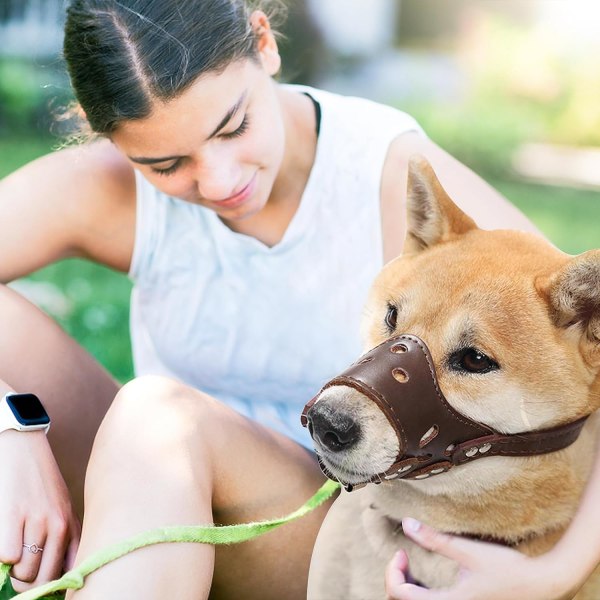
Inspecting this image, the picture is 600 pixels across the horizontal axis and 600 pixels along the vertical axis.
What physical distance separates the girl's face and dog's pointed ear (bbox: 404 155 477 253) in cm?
41

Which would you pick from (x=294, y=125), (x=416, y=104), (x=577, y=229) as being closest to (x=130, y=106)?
(x=294, y=125)

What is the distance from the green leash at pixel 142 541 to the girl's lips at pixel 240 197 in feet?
2.34

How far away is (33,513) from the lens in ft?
6.08

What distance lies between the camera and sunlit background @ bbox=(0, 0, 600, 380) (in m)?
9.18

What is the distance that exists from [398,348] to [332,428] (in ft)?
0.60

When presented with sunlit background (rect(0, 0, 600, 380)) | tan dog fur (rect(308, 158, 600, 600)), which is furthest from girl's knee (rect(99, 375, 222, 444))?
sunlit background (rect(0, 0, 600, 380))

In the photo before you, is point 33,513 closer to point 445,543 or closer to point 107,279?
point 445,543

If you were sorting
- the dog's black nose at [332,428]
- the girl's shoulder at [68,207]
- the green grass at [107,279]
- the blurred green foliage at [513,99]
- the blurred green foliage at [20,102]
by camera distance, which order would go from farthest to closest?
the blurred green foliage at [513,99]
the blurred green foliage at [20,102]
the green grass at [107,279]
the girl's shoulder at [68,207]
the dog's black nose at [332,428]

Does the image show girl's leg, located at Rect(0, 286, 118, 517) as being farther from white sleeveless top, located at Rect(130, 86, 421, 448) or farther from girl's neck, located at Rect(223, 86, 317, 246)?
girl's neck, located at Rect(223, 86, 317, 246)

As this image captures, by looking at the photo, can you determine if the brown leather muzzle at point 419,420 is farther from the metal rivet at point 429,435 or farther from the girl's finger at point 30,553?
the girl's finger at point 30,553

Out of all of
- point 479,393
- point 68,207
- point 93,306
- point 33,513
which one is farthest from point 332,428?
point 93,306

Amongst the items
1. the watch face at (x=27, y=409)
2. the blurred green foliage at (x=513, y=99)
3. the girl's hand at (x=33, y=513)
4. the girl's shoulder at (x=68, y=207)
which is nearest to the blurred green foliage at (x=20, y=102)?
the blurred green foliage at (x=513, y=99)

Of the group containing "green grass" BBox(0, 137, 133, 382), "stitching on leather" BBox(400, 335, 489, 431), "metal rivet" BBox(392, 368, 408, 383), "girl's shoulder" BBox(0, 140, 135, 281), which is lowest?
"green grass" BBox(0, 137, 133, 382)

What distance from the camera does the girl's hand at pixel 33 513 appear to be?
1.81 meters
